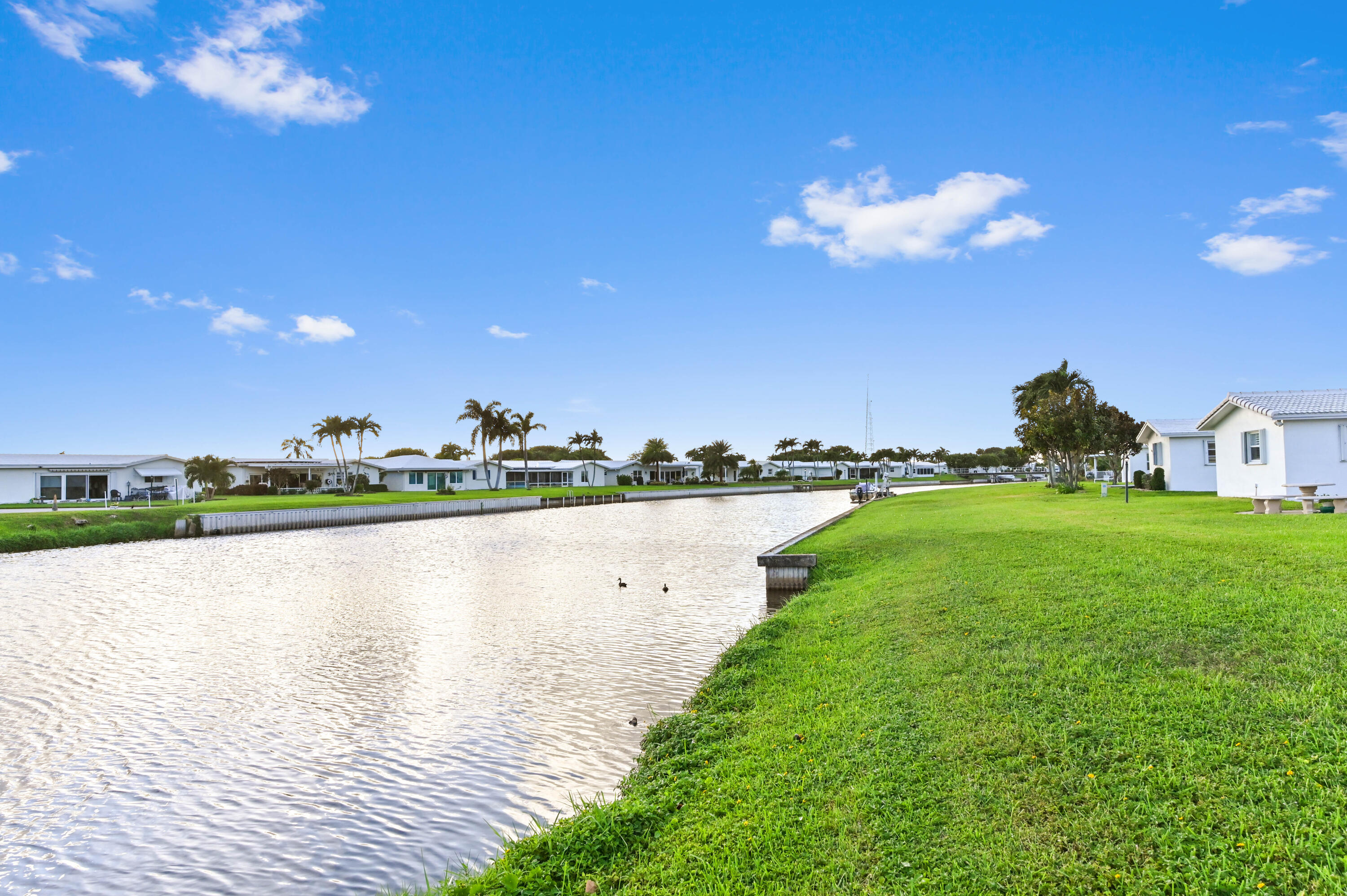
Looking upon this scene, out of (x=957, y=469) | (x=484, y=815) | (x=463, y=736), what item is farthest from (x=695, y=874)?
(x=957, y=469)

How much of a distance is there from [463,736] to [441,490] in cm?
6568

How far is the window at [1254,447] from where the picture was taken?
74.8 feet

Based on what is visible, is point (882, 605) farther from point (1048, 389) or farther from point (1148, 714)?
point (1048, 389)

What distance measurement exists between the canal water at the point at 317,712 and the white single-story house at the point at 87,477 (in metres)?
35.3

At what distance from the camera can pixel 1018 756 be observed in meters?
5.07

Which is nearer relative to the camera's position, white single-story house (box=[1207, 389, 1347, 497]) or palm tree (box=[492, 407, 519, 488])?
white single-story house (box=[1207, 389, 1347, 497])

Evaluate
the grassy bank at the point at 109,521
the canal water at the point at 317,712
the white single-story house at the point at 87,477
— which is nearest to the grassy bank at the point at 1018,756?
the canal water at the point at 317,712

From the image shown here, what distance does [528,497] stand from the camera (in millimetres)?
58938

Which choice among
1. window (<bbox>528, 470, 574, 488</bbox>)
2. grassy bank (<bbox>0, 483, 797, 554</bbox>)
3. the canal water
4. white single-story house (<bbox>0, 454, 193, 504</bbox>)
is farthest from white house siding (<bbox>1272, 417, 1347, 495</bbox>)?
window (<bbox>528, 470, 574, 488</bbox>)

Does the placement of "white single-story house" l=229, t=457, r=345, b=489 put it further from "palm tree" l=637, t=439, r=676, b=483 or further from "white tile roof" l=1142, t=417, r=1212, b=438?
"white tile roof" l=1142, t=417, r=1212, b=438

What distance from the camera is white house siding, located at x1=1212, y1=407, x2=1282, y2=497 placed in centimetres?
2170

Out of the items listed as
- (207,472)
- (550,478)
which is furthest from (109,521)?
(550,478)

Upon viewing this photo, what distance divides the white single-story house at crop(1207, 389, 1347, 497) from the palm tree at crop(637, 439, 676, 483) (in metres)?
76.3

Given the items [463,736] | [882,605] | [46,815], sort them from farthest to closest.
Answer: [882,605], [463,736], [46,815]
